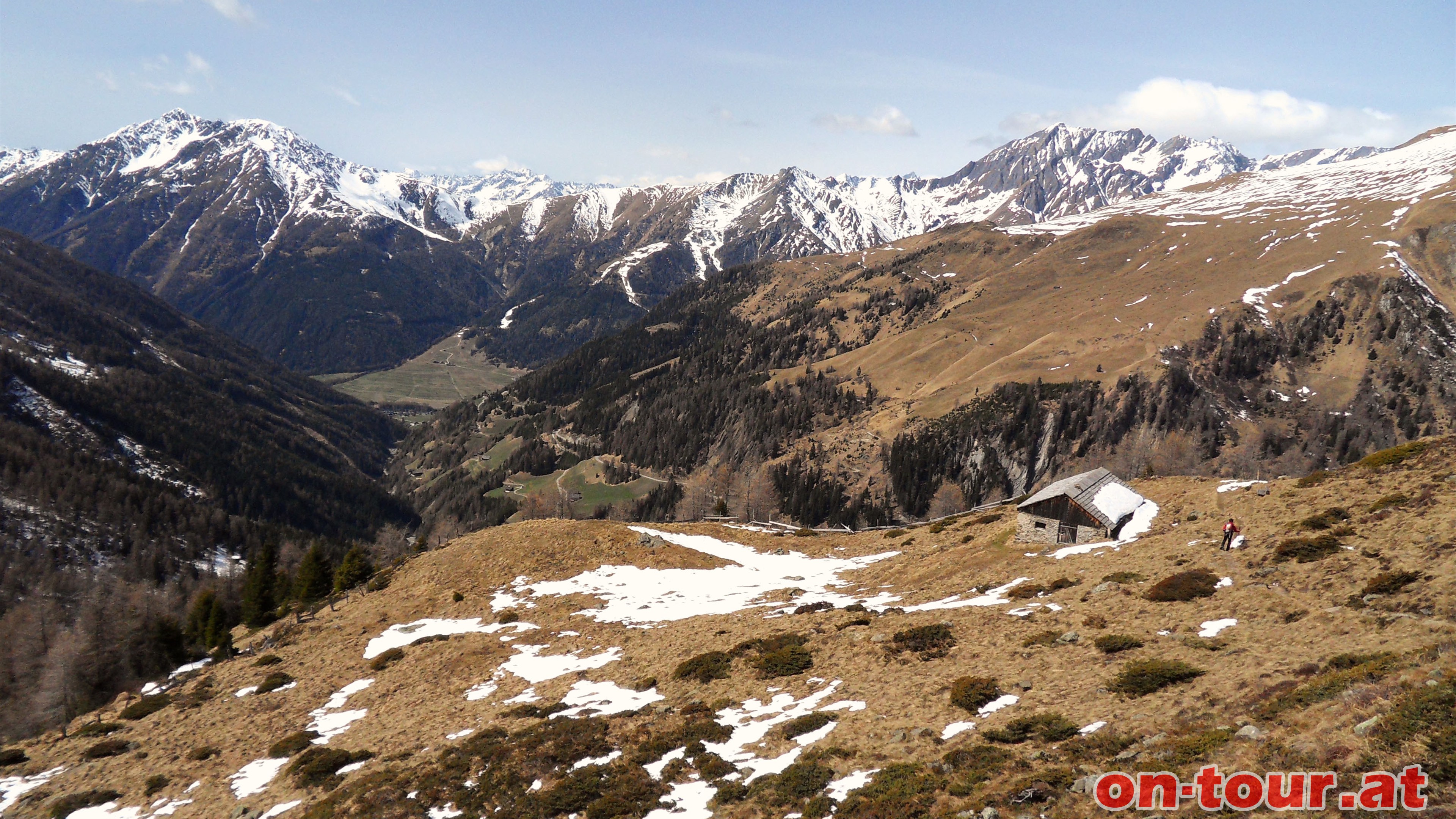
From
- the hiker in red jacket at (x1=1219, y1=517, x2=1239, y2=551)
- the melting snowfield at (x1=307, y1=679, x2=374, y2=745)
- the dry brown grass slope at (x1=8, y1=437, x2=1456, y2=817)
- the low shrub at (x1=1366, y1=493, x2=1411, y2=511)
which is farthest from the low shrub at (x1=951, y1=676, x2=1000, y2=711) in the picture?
the melting snowfield at (x1=307, y1=679, x2=374, y2=745)

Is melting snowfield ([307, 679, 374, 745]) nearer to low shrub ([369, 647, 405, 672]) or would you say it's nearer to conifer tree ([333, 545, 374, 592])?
low shrub ([369, 647, 405, 672])

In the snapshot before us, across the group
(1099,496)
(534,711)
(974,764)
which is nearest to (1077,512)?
(1099,496)

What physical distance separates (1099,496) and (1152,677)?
30.0 metres

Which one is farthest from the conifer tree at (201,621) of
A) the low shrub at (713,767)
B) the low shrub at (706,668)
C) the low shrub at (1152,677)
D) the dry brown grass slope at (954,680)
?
the low shrub at (1152,677)

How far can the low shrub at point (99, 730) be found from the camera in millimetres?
40562

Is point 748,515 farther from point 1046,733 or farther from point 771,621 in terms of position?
point 1046,733

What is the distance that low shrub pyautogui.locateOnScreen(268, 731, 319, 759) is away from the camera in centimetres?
3228

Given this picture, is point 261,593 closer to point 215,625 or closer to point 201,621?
point 215,625

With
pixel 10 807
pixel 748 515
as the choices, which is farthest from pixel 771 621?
pixel 748 515

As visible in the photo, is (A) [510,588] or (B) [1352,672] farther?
(A) [510,588]

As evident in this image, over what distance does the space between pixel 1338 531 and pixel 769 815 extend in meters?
31.4

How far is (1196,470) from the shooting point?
174 m

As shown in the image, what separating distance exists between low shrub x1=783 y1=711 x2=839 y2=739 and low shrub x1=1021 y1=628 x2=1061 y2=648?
978cm

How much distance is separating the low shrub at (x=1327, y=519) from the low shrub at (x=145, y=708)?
70395 mm
